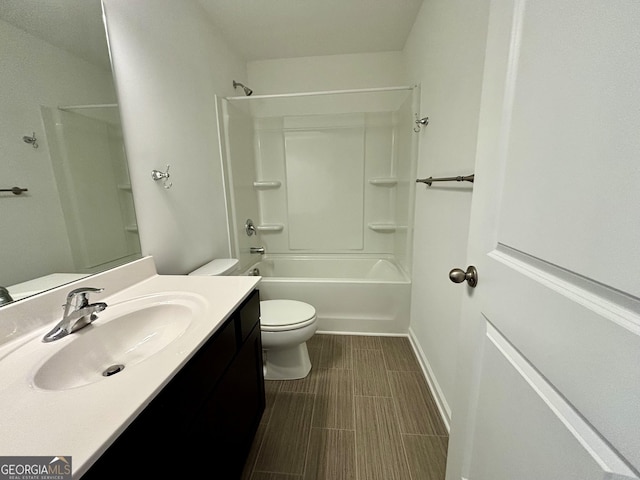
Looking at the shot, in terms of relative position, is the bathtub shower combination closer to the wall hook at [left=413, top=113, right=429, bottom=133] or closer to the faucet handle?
the wall hook at [left=413, top=113, right=429, bottom=133]

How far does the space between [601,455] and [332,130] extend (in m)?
2.67

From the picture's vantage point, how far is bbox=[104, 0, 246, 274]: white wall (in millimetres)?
1139

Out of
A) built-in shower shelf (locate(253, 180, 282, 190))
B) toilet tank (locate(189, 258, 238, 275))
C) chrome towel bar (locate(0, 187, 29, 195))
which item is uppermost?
built-in shower shelf (locate(253, 180, 282, 190))

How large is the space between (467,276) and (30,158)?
1356 mm

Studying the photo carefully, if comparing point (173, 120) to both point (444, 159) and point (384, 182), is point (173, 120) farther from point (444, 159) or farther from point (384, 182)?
point (384, 182)

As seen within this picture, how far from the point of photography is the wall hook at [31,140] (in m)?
0.75

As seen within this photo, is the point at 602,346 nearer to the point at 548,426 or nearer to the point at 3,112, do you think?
the point at 548,426

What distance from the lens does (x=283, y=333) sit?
1.51m

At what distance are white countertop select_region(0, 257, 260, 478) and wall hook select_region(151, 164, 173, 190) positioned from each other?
613 millimetres

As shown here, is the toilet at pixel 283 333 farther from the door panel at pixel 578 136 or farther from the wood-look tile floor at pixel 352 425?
the door panel at pixel 578 136

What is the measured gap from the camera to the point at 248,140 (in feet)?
8.13

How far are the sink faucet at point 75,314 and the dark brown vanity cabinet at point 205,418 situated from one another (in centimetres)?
39

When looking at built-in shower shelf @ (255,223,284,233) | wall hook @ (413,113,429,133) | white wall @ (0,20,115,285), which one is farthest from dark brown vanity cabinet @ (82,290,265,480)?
built-in shower shelf @ (255,223,284,233)

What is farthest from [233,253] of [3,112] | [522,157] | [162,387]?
[522,157]
